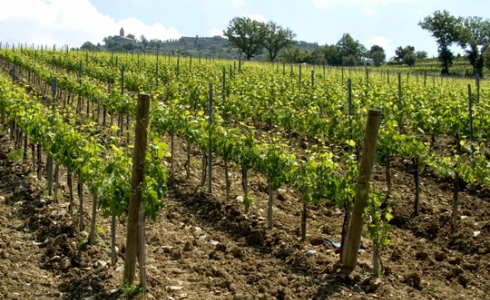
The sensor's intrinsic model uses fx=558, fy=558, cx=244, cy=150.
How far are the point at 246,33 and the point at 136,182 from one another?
78.3 m

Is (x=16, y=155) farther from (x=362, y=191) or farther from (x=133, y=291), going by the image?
(x=362, y=191)

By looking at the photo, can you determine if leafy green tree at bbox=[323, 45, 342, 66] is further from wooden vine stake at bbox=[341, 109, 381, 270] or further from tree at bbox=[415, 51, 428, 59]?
wooden vine stake at bbox=[341, 109, 381, 270]

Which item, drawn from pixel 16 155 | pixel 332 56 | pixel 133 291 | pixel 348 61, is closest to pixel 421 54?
pixel 332 56

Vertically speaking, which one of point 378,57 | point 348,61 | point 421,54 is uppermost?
point 421,54

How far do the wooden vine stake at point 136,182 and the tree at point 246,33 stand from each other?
7770 cm

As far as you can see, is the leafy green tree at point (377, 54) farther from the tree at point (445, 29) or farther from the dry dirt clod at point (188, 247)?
the dry dirt clod at point (188, 247)

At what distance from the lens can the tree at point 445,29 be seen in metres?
69.0

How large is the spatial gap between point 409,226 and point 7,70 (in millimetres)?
28050

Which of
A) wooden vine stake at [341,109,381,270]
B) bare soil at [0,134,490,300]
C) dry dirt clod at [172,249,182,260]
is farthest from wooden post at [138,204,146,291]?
→ wooden vine stake at [341,109,381,270]

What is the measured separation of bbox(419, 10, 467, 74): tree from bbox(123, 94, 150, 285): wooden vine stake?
221ft

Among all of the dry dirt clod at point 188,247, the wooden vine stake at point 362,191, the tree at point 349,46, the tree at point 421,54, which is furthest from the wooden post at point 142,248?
the tree at point 421,54

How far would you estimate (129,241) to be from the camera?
6.00 metres

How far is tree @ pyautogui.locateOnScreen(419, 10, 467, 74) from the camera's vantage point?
69000 mm

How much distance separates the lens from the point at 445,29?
229ft
